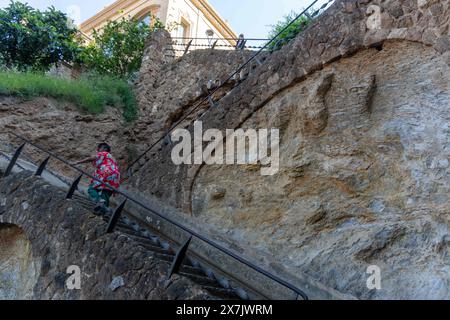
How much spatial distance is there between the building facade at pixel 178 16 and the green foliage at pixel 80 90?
696cm

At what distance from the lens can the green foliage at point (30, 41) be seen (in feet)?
41.2

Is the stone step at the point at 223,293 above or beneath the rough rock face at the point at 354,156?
beneath

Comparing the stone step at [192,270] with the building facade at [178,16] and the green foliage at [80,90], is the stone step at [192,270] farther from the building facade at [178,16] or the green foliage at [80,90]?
the building facade at [178,16]

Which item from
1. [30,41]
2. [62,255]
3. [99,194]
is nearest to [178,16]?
[30,41]

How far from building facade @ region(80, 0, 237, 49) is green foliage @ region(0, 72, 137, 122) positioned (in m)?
6.96

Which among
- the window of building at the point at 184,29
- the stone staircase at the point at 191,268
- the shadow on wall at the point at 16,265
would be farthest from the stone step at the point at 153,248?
the window of building at the point at 184,29

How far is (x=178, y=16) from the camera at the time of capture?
19.8 m

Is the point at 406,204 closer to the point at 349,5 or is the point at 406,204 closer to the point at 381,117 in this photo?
the point at 381,117

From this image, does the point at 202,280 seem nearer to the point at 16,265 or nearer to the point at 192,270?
the point at 192,270

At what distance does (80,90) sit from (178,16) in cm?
964

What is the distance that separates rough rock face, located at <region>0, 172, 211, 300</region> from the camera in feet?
14.4
